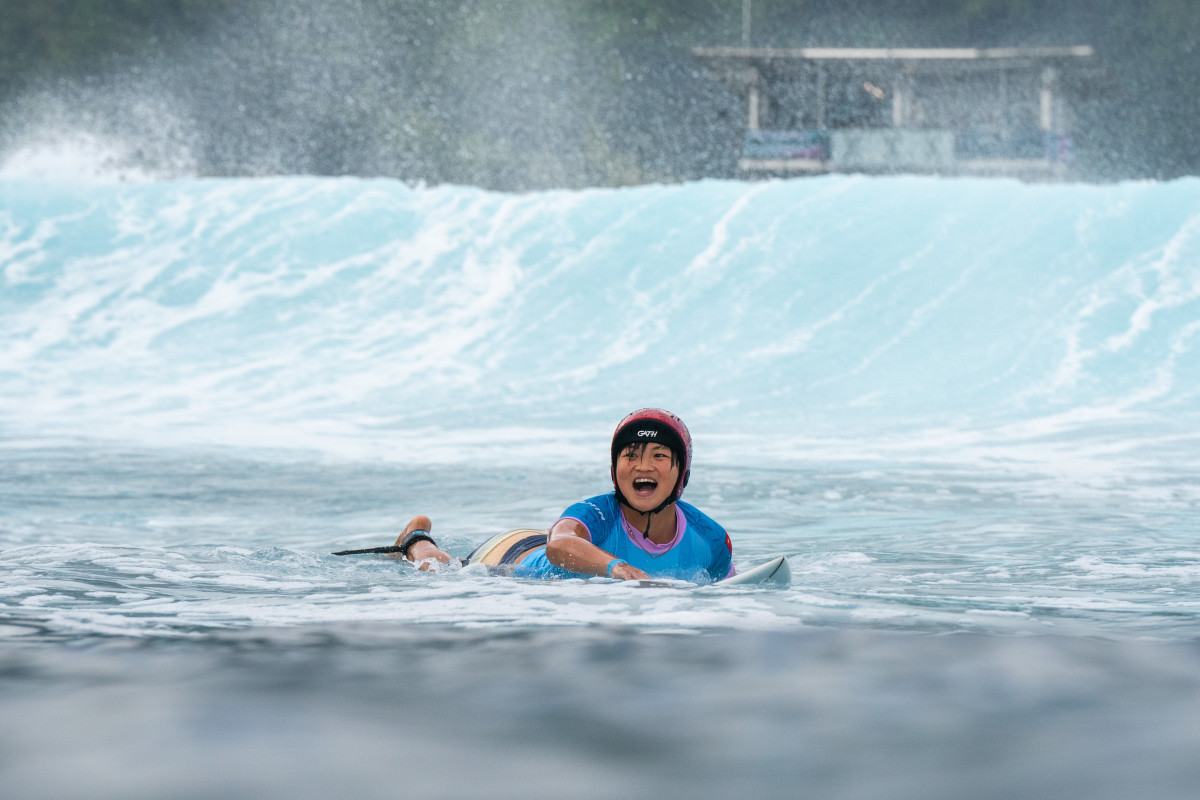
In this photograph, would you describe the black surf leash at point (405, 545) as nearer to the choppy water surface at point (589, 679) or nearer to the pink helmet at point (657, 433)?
the choppy water surface at point (589, 679)

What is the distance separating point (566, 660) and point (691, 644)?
0.32m

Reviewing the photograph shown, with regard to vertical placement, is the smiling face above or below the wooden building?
below

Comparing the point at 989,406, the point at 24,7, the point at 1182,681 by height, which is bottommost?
the point at 1182,681

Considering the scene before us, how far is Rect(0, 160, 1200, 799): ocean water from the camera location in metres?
2.53

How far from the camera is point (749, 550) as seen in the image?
6.48m

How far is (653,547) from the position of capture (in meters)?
4.76

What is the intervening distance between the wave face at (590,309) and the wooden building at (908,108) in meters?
0.56

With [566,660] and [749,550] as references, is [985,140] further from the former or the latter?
[566,660]

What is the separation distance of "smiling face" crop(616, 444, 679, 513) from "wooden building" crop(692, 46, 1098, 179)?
24263 mm

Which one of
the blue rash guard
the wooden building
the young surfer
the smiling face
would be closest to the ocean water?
the young surfer

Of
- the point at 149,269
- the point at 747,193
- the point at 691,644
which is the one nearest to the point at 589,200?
the point at 747,193

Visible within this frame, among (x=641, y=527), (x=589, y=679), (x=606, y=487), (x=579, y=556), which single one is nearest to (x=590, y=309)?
(x=606, y=487)

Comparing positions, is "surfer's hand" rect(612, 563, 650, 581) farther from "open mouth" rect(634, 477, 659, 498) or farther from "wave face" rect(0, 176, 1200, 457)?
"wave face" rect(0, 176, 1200, 457)

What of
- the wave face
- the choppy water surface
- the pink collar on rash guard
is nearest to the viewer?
the choppy water surface
